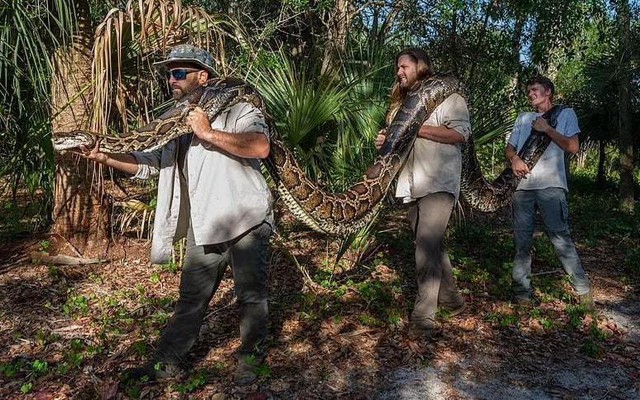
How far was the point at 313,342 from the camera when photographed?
191 inches

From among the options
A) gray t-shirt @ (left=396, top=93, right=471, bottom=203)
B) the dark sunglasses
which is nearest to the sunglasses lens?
the dark sunglasses

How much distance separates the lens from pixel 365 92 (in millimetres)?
6586

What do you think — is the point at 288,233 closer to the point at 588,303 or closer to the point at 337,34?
the point at 337,34

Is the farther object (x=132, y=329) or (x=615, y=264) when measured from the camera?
(x=615, y=264)

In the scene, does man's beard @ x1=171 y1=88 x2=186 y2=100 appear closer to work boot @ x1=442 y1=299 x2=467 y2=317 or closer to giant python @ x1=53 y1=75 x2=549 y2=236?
giant python @ x1=53 y1=75 x2=549 y2=236

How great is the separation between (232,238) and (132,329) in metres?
1.76

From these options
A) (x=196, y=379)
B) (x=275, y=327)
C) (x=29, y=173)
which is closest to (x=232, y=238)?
(x=196, y=379)

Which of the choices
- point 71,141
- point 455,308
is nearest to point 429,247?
point 455,308

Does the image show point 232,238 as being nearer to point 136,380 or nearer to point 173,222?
point 173,222

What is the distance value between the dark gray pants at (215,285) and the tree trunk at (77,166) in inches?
93.2

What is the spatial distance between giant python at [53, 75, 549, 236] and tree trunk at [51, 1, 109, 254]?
2.31 metres

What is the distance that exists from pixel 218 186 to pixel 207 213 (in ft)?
0.62

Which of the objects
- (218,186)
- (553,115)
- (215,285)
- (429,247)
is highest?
(553,115)

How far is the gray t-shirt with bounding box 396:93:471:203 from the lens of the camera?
4738 millimetres
